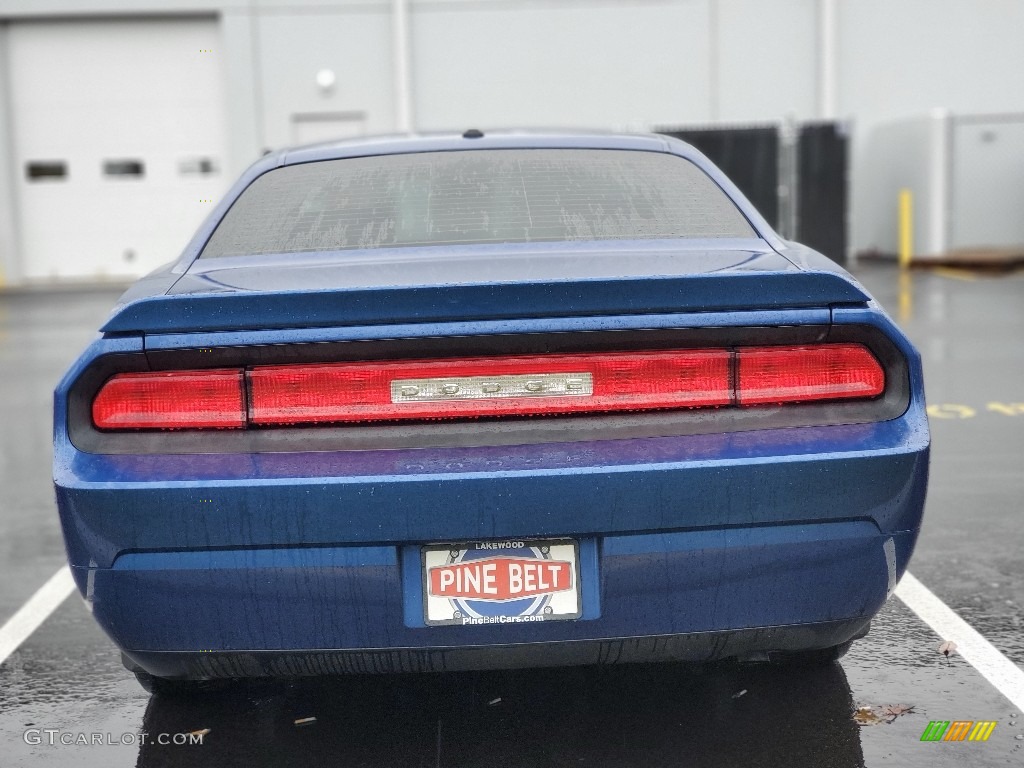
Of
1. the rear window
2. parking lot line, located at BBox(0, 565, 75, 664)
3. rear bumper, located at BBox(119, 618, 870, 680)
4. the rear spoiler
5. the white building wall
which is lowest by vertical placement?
parking lot line, located at BBox(0, 565, 75, 664)

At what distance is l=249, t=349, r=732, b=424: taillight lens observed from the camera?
9.00ft

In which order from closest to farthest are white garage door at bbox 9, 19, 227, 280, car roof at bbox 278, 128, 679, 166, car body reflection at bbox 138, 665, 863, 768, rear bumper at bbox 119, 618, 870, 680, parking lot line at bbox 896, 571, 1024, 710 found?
rear bumper at bbox 119, 618, 870, 680, car body reflection at bbox 138, 665, 863, 768, parking lot line at bbox 896, 571, 1024, 710, car roof at bbox 278, 128, 679, 166, white garage door at bbox 9, 19, 227, 280

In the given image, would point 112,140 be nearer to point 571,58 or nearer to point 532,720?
point 571,58

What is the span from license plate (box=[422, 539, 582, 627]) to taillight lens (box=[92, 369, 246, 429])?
54 cm

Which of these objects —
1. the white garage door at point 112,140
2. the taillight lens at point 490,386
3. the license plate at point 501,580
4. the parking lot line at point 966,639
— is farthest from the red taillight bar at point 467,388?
the white garage door at point 112,140

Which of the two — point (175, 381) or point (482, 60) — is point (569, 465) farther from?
point (482, 60)

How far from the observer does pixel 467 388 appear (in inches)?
108

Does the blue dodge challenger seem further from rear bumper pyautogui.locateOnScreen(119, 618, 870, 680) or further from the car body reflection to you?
the car body reflection

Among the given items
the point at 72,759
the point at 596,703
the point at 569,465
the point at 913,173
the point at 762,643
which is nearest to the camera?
the point at 569,465

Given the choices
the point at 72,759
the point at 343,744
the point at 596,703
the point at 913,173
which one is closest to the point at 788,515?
the point at 596,703

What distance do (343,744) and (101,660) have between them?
108cm

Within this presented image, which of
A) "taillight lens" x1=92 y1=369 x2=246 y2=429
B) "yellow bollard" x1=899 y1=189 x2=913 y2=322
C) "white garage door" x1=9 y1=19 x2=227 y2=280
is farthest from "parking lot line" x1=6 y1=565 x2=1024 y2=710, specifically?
"white garage door" x1=9 y1=19 x2=227 y2=280

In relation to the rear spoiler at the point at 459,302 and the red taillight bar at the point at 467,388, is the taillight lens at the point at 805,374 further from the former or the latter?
the rear spoiler at the point at 459,302

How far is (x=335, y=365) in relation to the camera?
277 centimetres
